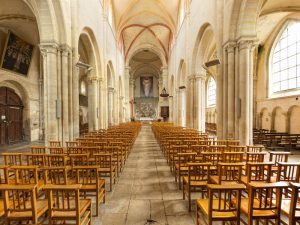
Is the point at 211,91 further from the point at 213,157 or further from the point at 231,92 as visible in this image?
the point at 213,157

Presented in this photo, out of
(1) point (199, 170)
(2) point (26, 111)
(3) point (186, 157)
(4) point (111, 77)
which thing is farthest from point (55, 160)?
Answer: (4) point (111, 77)

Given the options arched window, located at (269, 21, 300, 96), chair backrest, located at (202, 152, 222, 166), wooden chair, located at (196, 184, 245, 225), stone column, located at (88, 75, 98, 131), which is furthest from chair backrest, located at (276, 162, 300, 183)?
stone column, located at (88, 75, 98, 131)

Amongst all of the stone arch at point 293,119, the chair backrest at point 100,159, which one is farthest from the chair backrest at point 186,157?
the stone arch at point 293,119

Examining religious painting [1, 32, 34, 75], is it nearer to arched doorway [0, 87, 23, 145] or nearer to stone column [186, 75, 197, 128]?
arched doorway [0, 87, 23, 145]

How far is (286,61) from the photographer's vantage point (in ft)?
53.7

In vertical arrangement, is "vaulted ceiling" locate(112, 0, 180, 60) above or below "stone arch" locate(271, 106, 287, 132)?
above

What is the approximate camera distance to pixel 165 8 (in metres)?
25.0

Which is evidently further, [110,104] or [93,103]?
[110,104]

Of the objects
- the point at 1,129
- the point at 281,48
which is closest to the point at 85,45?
the point at 1,129

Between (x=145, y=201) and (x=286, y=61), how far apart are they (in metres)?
17.4

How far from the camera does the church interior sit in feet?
10.5

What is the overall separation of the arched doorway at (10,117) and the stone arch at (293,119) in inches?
779

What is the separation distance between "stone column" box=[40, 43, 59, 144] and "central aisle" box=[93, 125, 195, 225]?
4867mm

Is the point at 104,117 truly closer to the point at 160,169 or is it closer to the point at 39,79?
the point at 39,79
